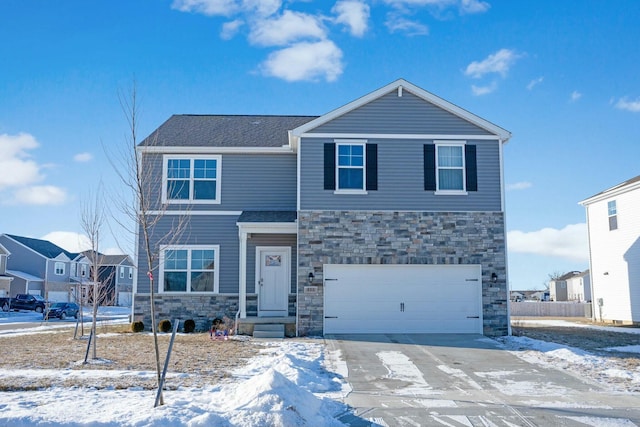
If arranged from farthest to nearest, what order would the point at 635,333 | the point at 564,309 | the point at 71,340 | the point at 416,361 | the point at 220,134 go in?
the point at 564,309 < the point at 220,134 < the point at 635,333 < the point at 71,340 < the point at 416,361

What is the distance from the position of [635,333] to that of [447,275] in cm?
697

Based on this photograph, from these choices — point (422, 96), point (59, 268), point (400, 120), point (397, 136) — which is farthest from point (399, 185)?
point (59, 268)

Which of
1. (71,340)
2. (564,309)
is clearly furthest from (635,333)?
(71,340)

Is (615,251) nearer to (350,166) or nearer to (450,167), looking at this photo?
(450,167)

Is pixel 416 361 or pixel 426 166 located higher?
pixel 426 166

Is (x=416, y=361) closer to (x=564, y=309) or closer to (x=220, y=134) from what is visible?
(x=220, y=134)

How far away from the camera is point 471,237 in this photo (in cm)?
1709

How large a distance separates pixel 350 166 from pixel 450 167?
2.99 meters

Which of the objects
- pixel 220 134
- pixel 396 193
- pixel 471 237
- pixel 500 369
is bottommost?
pixel 500 369

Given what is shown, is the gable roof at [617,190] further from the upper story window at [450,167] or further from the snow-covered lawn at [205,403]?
the snow-covered lawn at [205,403]

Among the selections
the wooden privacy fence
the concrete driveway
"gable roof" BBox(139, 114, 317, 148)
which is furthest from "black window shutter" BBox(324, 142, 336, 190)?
the wooden privacy fence

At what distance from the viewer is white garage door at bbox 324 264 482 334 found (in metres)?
16.9

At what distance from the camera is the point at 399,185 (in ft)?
56.5

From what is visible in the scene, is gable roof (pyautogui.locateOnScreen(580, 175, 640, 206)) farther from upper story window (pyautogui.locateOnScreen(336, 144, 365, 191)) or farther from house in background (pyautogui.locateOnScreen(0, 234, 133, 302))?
house in background (pyautogui.locateOnScreen(0, 234, 133, 302))
